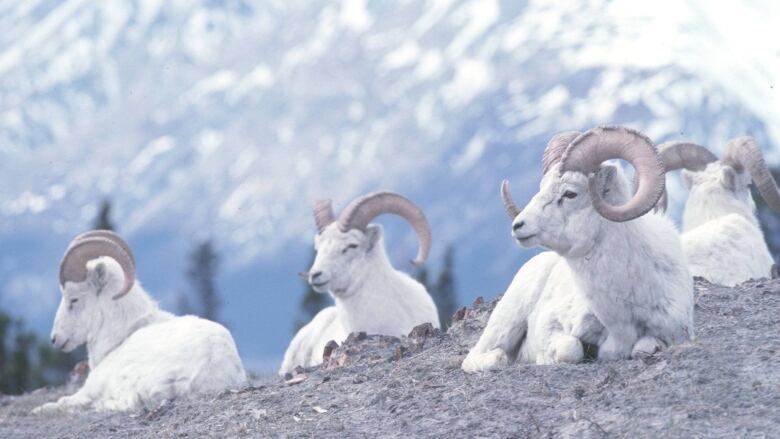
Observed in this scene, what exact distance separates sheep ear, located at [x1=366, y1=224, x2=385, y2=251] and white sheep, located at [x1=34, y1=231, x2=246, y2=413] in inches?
86.2

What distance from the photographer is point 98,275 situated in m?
14.6

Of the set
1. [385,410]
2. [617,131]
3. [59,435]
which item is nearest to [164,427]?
[59,435]

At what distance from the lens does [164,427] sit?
9742mm

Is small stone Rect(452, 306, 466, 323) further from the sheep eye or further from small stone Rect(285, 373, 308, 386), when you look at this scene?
the sheep eye

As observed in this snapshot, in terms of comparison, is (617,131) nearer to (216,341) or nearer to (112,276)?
(216,341)

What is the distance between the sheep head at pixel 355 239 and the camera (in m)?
14.4

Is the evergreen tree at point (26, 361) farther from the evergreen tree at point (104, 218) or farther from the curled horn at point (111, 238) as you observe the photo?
the curled horn at point (111, 238)

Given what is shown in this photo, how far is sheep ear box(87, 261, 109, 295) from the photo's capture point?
14586 millimetres

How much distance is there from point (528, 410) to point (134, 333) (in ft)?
23.8

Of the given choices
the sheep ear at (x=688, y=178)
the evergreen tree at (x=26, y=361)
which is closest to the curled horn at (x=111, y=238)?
the sheep ear at (x=688, y=178)

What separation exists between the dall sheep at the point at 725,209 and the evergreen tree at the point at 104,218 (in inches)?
1219

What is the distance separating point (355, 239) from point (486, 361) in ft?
17.8

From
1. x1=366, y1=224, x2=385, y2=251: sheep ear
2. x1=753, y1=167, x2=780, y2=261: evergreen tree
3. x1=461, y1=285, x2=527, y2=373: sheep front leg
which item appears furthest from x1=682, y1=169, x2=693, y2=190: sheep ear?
x1=753, y1=167, x2=780, y2=261: evergreen tree

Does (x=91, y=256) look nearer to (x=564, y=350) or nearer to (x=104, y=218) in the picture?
(x=564, y=350)
